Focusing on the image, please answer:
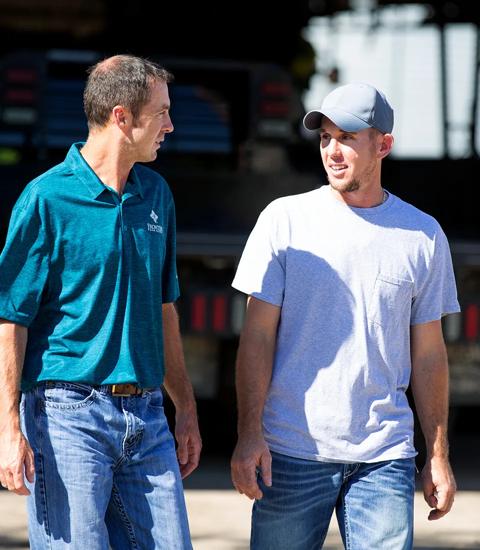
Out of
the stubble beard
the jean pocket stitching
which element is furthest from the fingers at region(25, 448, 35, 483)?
the stubble beard

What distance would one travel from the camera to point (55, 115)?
673 centimetres

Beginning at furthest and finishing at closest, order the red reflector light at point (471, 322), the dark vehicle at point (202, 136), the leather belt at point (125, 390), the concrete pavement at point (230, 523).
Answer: the dark vehicle at point (202, 136), the red reflector light at point (471, 322), the concrete pavement at point (230, 523), the leather belt at point (125, 390)

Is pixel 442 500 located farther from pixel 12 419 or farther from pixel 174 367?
pixel 12 419

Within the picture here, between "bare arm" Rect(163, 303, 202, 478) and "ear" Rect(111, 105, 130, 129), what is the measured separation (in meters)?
0.43

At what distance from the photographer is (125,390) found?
8.72ft

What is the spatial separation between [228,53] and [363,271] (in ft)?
17.4

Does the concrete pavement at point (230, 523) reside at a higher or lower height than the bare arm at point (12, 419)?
lower

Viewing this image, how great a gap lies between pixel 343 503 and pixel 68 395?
0.66 m

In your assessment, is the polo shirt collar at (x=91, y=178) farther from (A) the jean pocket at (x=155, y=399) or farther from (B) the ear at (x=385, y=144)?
(B) the ear at (x=385, y=144)

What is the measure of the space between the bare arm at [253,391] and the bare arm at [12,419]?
47 centimetres

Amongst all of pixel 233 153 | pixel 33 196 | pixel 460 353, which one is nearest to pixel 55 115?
pixel 233 153

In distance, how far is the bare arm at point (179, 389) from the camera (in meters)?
2.89

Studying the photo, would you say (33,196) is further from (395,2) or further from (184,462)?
(395,2)

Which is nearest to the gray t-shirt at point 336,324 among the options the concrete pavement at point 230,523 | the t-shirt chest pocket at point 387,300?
the t-shirt chest pocket at point 387,300
